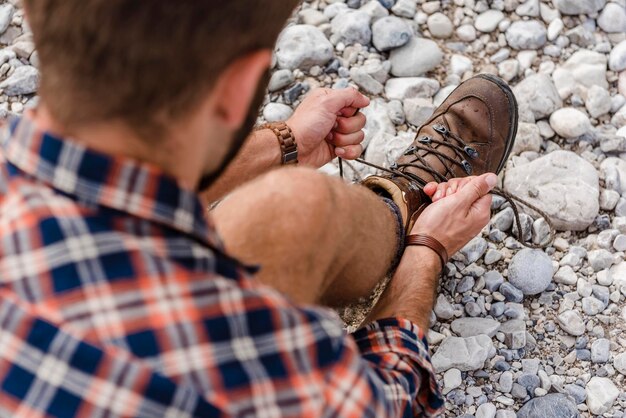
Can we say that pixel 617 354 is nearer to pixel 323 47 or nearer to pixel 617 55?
pixel 617 55

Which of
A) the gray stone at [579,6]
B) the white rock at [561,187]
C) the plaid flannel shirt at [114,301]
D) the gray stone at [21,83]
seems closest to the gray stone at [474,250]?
the white rock at [561,187]

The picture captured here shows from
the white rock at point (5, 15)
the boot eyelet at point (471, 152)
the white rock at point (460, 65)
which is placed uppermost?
the white rock at point (5, 15)

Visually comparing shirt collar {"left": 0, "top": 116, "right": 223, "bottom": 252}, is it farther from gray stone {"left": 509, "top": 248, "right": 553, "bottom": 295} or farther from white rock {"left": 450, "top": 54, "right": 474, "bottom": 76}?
white rock {"left": 450, "top": 54, "right": 474, "bottom": 76}

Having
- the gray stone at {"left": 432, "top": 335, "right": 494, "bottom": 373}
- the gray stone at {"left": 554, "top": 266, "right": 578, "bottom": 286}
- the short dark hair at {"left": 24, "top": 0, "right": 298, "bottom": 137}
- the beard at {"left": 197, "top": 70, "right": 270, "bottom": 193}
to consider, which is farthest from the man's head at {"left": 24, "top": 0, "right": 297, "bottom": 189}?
the gray stone at {"left": 554, "top": 266, "right": 578, "bottom": 286}

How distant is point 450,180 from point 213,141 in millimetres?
1125

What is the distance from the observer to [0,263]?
984 mm

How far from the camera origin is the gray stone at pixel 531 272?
2.02 m

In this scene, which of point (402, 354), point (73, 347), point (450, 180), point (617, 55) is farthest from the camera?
point (617, 55)

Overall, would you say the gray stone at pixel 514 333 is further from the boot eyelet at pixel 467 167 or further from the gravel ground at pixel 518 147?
the boot eyelet at pixel 467 167

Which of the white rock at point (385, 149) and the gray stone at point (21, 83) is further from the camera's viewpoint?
the gray stone at point (21, 83)

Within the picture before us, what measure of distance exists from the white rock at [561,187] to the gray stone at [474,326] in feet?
1.30

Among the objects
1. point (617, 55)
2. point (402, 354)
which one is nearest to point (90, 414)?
point (402, 354)

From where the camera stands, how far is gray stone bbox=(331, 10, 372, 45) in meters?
2.53

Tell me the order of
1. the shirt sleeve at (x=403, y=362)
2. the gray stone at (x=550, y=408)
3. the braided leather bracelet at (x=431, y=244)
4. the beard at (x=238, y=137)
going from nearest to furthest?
the beard at (x=238, y=137)
the shirt sleeve at (x=403, y=362)
the gray stone at (x=550, y=408)
the braided leather bracelet at (x=431, y=244)
